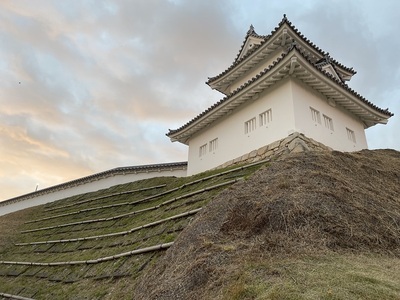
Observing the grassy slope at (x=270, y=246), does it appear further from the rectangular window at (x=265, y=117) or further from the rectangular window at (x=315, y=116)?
the rectangular window at (x=265, y=117)

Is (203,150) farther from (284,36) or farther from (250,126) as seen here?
(284,36)

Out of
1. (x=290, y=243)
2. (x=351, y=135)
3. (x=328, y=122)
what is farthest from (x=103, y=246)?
(x=351, y=135)

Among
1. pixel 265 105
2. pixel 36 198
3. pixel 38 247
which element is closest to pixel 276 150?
pixel 265 105

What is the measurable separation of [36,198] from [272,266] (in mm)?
21570

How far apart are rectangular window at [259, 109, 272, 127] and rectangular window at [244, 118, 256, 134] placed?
0.34m

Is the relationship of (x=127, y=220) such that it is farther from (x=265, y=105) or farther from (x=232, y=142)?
(x=265, y=105)

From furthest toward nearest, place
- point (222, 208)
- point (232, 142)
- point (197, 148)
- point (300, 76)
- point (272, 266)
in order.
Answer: point (197, 148)
point (232, 142)
point (300, 76)
point (222, 208)
point (272, 266)

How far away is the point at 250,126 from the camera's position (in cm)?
1013

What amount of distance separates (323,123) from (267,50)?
4580 millimetres

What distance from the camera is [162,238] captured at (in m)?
5.37

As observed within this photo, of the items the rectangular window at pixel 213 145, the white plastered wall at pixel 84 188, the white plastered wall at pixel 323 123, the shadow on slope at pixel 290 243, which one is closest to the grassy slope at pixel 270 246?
the shadow on slope at pixel 290 243

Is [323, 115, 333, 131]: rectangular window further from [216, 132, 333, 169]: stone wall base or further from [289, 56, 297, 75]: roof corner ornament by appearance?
[289, 56, 297, 75]: roof corner ornament

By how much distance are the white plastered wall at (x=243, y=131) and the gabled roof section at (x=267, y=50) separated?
3.26 m

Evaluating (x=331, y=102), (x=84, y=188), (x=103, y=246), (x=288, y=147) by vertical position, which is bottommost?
(x=103, y=246)
